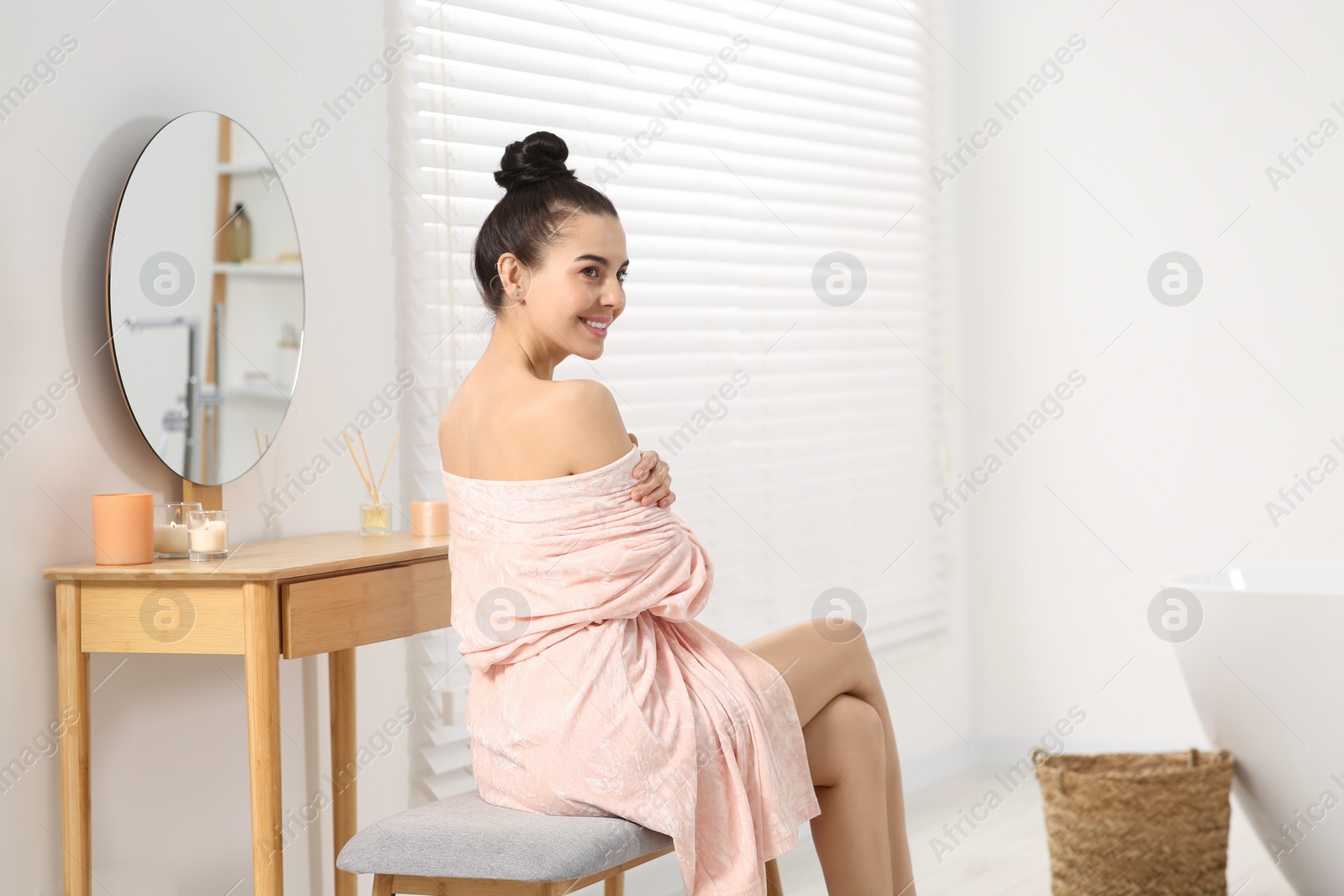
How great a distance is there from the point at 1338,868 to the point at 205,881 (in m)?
1.99

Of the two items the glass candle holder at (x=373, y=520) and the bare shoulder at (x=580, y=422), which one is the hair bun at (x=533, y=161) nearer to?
the bare shoulder at (x=580, y=422)

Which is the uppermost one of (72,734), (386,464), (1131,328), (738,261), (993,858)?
(738,261)

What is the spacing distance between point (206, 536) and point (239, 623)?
172mm

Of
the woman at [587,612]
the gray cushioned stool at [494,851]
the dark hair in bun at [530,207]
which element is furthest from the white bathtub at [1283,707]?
the dark hair in bun at [530,207]

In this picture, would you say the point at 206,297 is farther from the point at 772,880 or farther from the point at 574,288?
the point at 772,880

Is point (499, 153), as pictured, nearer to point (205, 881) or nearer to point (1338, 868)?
point (205, 881)

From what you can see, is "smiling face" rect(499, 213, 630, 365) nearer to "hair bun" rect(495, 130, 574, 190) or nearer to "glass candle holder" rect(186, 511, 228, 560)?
"hair bun" rect(495, 130, 574, 190)

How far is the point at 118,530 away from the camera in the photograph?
5.68 ft

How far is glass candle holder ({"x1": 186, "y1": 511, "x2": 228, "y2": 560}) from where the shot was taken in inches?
69.3

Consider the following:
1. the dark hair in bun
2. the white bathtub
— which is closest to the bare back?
the dark hair in bun

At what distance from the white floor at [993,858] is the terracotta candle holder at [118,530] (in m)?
1.60

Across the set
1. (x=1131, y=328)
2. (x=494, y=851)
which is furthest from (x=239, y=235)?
(x=1131, y=328)

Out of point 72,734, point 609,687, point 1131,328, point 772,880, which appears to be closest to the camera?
point 609,687

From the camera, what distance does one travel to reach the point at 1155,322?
360 cm
